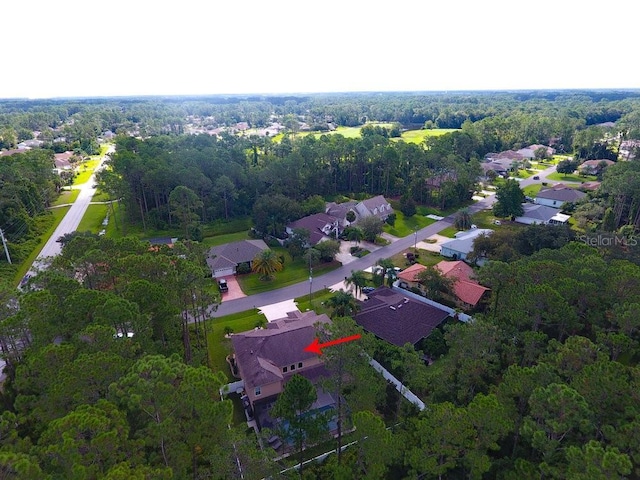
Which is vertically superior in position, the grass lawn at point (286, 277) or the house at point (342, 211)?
the house at point (342, 211)

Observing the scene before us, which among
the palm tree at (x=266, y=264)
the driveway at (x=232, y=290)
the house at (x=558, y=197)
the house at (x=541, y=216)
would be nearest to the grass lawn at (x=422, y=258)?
the palm tree at (x=266, y=264)

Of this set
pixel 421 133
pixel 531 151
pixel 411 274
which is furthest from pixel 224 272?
pixel 421 133

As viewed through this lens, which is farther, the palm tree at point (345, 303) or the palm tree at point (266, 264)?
the palm tree at point (266, 264)

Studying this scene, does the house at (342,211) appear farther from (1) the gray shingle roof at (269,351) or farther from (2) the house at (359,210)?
(1) the gray shingle roof at (269,351)

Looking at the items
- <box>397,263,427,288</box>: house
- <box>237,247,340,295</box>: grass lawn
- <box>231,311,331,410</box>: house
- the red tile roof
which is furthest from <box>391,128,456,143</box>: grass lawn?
<box>231,311,331,410</box>: house

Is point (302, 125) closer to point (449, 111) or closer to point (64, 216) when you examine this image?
point (449, 111)

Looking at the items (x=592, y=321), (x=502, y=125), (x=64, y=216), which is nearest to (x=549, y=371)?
(x=592, y=321)

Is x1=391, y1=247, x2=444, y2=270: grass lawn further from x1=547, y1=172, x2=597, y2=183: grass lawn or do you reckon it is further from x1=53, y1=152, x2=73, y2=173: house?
x1=53, y1=152, x2=73, y2=173: house
